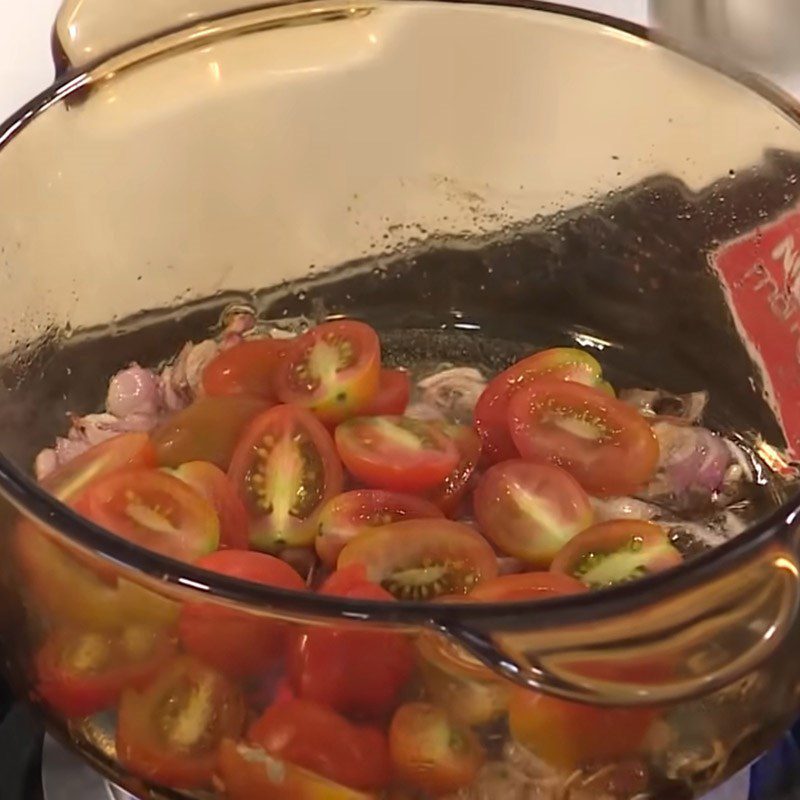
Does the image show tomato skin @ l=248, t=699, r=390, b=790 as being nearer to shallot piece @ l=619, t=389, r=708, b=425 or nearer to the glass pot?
the glass pot

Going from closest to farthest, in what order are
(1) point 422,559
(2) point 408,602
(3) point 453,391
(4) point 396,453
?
1. (2) point 408,602
2. (1) point 422,559
3. (4) point 396,453
4. (3) point 453,391

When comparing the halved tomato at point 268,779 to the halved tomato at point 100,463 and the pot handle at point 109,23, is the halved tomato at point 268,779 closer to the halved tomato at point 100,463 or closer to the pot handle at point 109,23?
the halved tomato at point 100,463

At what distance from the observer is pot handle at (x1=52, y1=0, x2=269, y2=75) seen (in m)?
0.64

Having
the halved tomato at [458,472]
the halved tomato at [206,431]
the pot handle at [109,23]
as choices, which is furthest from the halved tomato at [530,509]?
the pot handle at [109,23]

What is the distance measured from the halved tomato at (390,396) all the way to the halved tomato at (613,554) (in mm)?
163

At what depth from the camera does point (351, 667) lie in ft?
1.33

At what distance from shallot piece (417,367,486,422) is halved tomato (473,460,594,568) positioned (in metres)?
0.10

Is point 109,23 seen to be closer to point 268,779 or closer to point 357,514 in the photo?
point 357,514

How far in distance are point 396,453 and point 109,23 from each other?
260 millimetres

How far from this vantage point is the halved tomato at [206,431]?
60 centimetres

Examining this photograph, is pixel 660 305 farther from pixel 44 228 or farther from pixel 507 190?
pixel 44 228

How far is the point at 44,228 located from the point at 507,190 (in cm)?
27

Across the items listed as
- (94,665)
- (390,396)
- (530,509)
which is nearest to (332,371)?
(390,396)

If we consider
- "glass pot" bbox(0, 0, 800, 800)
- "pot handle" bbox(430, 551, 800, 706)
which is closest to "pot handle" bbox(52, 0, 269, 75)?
"glass pot" bbox(0, 0, 800, 800)
